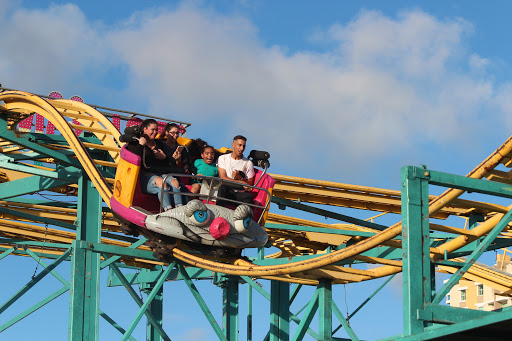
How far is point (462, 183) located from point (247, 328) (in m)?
12.2

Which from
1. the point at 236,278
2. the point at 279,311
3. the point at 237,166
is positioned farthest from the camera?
the point at 236,278

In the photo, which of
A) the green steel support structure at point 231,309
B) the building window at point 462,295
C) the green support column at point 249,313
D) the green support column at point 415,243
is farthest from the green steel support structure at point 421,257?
the building window at point 462,295

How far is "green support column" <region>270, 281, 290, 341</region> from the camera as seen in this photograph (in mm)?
16531

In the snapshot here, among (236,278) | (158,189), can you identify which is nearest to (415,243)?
(158,189)

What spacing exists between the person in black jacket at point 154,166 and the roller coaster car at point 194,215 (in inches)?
6.0

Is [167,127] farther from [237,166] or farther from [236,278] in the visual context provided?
[236,278]

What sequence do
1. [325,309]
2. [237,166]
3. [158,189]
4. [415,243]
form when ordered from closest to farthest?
[415,243] → [158,189] → [325,309] → [237,166]

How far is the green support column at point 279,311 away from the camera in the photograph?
1653cm

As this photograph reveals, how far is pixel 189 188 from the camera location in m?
13.2

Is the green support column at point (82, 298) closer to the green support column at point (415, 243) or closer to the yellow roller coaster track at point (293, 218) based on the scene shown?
the yellow roller coaster track at point (293, 218)

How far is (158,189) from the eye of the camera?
12.8 metres

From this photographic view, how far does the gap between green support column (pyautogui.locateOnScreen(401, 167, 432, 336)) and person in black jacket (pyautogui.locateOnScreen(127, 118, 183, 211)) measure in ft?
14.4

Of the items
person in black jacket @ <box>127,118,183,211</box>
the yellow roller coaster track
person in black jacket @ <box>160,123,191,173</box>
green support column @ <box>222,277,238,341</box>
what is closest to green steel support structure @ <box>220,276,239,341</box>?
green support column @ <box>222,277,238,341</box>

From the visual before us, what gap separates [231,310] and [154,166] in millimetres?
6980
